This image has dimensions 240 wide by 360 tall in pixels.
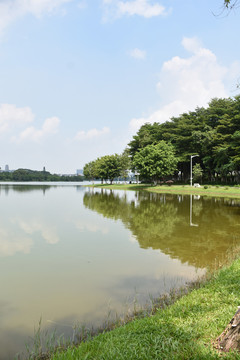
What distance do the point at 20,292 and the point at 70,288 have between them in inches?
48.5

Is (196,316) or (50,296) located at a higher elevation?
(196,316)

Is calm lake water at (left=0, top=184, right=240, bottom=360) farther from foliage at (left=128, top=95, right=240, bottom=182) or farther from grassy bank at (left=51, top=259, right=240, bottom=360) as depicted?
foliage at (left=128, top=95, right=240, bottom=182)

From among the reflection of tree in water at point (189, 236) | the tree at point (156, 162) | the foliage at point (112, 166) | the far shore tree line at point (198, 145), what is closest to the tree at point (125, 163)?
the foliage at point (112, 166)

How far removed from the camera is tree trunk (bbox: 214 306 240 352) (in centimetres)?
329

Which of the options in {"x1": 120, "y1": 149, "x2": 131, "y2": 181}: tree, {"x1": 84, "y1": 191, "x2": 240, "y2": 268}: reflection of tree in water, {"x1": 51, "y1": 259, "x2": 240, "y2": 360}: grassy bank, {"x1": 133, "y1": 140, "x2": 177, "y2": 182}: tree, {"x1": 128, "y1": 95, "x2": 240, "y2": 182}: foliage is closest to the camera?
{"x1": 51, "y1": 259, "x2": 240, "y2": 360}: grassy bank

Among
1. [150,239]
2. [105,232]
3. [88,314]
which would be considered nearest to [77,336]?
[88,314]

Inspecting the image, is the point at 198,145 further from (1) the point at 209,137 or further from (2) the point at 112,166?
(2) the point at 112,166

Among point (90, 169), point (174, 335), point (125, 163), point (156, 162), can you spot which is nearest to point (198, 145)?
point (156, 162)

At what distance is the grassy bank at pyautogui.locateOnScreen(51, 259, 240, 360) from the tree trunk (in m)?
0.10

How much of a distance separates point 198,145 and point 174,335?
208 ft

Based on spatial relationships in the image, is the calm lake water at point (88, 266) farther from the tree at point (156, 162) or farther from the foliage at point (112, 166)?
the foliage at point (112, 166)

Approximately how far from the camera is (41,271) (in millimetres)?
7840

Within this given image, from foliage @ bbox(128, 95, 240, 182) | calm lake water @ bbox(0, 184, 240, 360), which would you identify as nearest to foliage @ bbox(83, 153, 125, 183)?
foliage @ bbox(128, 95, 240, 182)

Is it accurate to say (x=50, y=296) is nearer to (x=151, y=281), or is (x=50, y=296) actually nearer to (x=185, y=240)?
(x=151, y=281)
